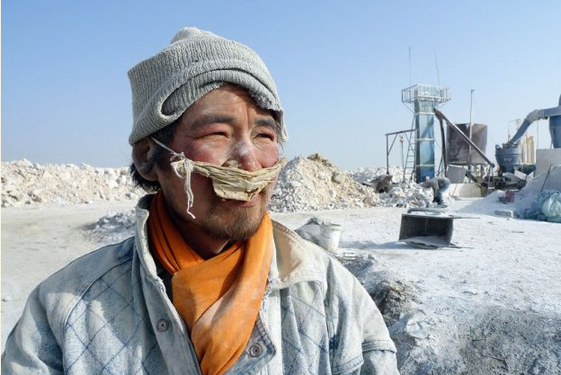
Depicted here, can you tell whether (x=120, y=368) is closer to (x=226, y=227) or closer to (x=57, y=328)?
(x=57, y=328)

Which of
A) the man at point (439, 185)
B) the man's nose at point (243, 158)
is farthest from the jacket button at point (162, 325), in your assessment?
the man at point (439, 185)

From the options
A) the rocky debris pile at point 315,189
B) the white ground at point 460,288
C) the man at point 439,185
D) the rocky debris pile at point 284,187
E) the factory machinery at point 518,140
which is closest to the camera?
the white ground at point 460,288

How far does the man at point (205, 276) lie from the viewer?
116 centimetres

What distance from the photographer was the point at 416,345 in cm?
324

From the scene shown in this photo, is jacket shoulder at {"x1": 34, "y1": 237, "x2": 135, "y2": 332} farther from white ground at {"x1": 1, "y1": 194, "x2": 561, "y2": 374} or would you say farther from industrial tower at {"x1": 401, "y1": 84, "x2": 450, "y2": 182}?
industrial tower at {"x1": 401, "y1": 84, "x2": 450, "y2": 182}

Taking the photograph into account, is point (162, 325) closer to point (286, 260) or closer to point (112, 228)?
point (286, 260)

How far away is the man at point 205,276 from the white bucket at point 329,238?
4.76 metres

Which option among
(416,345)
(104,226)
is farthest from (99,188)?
(416,345)

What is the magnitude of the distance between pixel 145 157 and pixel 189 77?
380 millimetres

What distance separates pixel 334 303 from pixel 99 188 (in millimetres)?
22334

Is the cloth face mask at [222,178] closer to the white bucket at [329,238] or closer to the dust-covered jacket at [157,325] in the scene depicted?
the dust-covered jacket at [157,325]

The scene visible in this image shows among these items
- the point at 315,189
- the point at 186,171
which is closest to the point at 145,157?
the point at 186,171

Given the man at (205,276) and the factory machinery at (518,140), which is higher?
the factory machinery at (518,140)

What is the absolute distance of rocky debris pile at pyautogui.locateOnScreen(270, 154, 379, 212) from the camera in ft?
43.3
